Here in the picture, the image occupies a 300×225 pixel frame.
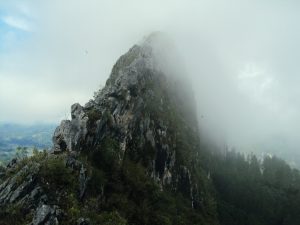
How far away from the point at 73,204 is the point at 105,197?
25685mm

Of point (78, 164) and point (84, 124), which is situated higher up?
point (84, 124)

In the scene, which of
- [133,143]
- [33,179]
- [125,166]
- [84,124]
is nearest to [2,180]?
[33,179]

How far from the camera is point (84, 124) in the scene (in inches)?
6280

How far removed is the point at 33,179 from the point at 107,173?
1379 inches

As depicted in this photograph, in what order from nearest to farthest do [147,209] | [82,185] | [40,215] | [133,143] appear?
1. [40,215]
2. [82,185]
3. [147,209]
4. [133,143]

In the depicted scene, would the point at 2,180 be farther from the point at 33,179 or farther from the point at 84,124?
the point at 84,124

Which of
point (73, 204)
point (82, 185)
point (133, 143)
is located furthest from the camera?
point (133, 143)

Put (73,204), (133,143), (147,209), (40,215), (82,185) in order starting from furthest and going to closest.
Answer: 1. (133,143)
2. (147,209)
3. (82,185)
4. (73,204)
5. (40,215)

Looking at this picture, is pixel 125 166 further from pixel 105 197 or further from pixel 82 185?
pixel 82 185

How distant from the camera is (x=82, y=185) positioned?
456 ft

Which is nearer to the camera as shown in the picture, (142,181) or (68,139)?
(68,139)

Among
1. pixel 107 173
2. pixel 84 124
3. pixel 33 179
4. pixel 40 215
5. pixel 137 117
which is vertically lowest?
pixel 40 215

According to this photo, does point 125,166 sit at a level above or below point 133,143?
below

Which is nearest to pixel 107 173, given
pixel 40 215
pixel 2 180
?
pixel 2 180
